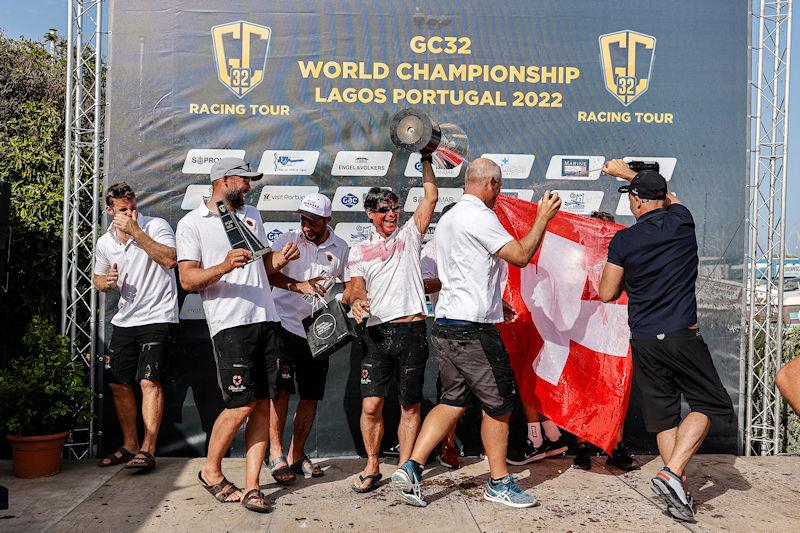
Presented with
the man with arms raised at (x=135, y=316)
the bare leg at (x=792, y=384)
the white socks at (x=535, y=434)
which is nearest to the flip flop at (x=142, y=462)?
the man with arms raised at (x=135, y=316)

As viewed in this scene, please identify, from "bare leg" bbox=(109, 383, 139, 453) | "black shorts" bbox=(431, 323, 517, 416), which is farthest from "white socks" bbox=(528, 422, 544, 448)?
"bare leg" bbox=(109, 383, 139, 453)

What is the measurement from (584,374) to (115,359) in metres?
3.14

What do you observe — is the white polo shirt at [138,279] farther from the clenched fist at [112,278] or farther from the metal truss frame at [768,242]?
the metal truss frame at [768,242]

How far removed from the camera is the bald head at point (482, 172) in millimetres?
4117

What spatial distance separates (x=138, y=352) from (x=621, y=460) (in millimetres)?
3379

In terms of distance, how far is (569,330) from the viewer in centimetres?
489

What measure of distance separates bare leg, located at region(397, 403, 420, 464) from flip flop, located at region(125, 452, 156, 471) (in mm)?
1714

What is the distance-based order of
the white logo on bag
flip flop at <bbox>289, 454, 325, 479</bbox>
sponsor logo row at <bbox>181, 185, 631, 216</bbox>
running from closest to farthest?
the white logo on bag, flip flop at <bbox>289, 454, 325, 479</bbox>, sponsor logo row at <bbox>181, 185, 631, 216</bbox>

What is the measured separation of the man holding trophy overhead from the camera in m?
4.43

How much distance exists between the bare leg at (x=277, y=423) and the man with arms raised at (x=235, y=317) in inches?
23.3

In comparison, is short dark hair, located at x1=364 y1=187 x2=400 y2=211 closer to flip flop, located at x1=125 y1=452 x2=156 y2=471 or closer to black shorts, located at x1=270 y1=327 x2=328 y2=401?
black shorts, located at x1=270 y1=327 x2=328 y2=401

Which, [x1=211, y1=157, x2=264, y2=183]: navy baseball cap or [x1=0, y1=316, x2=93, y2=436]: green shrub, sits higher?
[x1=211, y1=157, x2=264, y2=183]: navy baseball cap

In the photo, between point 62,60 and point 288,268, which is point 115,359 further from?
point 62,60

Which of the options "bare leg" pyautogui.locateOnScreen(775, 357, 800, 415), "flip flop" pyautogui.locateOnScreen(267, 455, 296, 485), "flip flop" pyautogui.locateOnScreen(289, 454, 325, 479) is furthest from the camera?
"flip flop" pyautogui.locateOnScreen(289, 454, 325, 479)
